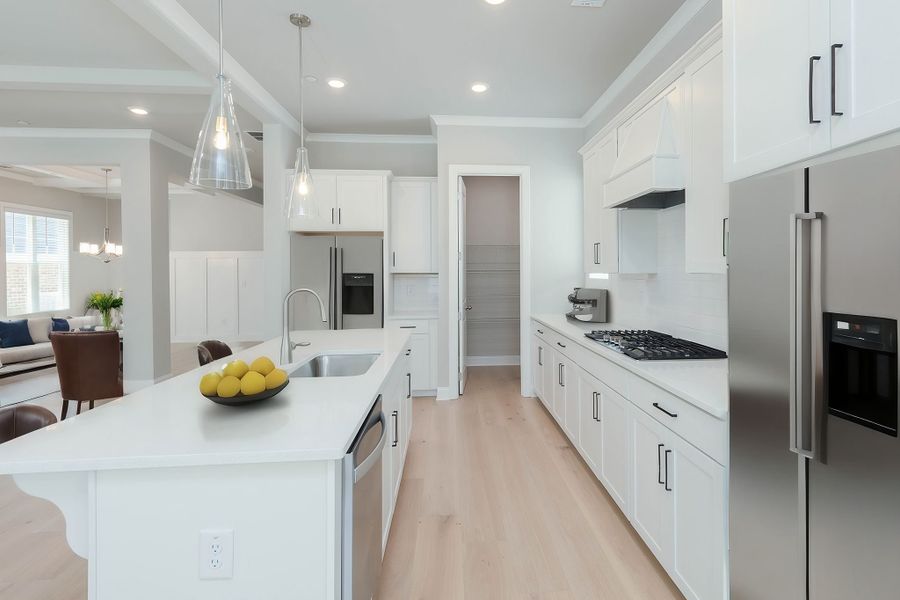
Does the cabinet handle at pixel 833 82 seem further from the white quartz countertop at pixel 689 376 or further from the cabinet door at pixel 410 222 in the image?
the cabinet door at pixel 410 222

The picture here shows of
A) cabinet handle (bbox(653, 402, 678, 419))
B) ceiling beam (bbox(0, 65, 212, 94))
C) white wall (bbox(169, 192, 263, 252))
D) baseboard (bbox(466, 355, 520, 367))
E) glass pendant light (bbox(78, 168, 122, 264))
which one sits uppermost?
ceiling beam (bbox(0, 65, 212, 94))

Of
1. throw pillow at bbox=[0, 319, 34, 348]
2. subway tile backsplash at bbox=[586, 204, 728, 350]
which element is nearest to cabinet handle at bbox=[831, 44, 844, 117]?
subway tile backsplash at bbox=[586, 204, 728, 350]

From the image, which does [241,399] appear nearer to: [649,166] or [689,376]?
[689,376]

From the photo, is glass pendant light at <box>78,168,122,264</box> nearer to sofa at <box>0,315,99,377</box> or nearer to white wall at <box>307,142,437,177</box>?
sofa at <box>0,315,99,377</box>

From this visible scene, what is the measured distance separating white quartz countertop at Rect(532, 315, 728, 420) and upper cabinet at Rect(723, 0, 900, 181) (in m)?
0.77

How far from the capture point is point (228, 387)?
54.0 inches

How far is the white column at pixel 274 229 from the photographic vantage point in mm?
4422

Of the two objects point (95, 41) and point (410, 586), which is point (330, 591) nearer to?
point (410, 586)

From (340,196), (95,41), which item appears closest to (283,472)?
(95,41)

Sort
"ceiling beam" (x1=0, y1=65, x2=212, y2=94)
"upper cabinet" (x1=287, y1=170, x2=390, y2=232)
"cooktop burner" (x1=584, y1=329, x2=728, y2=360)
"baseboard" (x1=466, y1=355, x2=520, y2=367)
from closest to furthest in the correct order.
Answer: "cooktop burner" (x1=584, y1=329, x2=728, y2=360)
"ceiling beam" (x1=0, y1=65, x2=212, y2=94)
"upper cabinet" (x1=287, y1=170, x2=390, y2=232)
"baseboard" (x1=466, y1=355, x2=520, y2=367)

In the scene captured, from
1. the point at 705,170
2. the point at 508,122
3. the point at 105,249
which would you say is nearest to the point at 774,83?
the point at 705,170

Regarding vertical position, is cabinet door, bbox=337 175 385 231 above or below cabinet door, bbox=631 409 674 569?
above

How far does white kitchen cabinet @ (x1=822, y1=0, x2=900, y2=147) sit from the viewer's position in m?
0.93

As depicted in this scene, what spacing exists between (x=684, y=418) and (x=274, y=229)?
4057 mm
